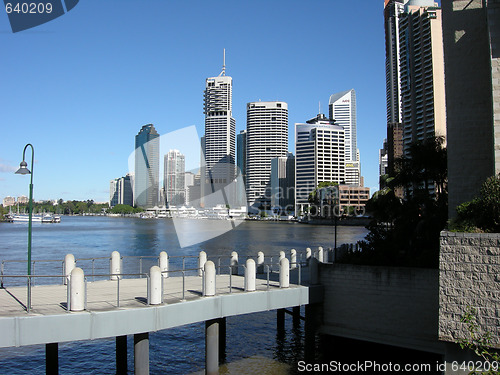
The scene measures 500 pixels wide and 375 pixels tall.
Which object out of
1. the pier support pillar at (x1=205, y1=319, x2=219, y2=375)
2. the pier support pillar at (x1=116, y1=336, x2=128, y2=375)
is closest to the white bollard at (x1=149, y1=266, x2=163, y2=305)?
the pier support pillar at (x1=205, y1=319, x2=219, y2=375)

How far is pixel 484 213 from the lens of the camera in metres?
15.6

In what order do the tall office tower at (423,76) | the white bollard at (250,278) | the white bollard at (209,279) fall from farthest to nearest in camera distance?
the tall office tower at (423,76) < the white bollard at (250,278) < the white bollard at (209,279)

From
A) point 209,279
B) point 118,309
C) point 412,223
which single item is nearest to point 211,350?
point 209,279

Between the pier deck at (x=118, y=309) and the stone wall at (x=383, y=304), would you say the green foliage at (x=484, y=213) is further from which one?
the pier deck at (x=118, y=309)

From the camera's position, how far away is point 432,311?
746 inches

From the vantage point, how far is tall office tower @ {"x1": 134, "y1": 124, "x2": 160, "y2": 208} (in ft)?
169

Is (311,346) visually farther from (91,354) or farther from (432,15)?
(432,15)

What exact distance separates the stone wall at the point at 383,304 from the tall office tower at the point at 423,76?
139554mm

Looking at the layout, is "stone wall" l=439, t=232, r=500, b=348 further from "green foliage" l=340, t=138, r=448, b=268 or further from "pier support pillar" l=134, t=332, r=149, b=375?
"pier support pillar" l=134, t=332, r=149, b=375

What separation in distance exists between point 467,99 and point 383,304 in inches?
356

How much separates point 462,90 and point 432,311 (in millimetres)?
9116

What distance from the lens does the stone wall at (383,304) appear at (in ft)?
62.5

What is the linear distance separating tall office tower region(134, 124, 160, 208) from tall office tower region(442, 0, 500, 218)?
69.5ft

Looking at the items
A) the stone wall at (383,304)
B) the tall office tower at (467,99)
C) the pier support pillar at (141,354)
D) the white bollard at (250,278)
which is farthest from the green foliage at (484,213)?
the pier support pillar at (141,354)
